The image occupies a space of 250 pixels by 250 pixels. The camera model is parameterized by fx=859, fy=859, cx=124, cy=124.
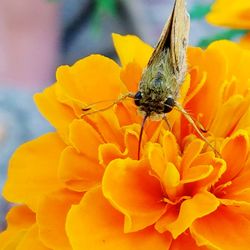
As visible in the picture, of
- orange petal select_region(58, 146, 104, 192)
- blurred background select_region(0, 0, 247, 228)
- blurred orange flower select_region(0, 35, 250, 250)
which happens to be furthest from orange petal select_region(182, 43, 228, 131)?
blurred background select_region(0, 0, 247, 228)

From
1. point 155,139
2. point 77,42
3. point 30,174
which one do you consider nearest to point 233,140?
point 155,139

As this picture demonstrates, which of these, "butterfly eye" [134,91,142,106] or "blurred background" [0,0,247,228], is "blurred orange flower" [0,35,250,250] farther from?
"blurred background" [0,0,247,228]

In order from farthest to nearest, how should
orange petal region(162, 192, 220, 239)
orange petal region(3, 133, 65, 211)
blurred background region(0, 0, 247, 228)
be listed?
blurred background region(0, 0, 247, 228) → orange petal region(3, 133, 65, 211) → orange petal region(162, 192, 220, 239)


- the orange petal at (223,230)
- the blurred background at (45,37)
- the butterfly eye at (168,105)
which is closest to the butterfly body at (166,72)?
the butterfly eye at (168,105)

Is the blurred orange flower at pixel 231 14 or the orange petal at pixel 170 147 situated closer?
the orange petal at pixel 170 147

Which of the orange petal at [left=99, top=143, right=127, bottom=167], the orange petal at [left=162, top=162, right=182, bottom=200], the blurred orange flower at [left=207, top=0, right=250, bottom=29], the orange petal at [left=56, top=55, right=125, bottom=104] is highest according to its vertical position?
the blurred orange flower at [left=207, top=0, right=250, bottom=29]

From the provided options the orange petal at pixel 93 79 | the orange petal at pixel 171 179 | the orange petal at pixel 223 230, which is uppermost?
the orange petal at pixel 93 79

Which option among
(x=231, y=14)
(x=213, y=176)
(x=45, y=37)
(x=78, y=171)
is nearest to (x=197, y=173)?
(x=213, y=176)

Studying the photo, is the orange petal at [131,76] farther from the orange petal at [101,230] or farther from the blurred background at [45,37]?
the blurred background at [45,37]
